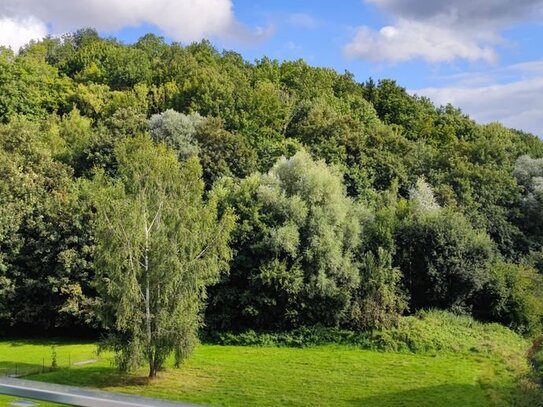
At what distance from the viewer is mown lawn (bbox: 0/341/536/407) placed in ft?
70.2

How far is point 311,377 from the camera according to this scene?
24.6m

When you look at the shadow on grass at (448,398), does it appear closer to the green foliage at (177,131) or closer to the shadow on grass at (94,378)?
the shadow on grass at (94,378)

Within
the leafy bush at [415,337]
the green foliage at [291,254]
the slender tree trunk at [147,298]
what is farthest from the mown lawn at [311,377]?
the green foliage at [291,254]

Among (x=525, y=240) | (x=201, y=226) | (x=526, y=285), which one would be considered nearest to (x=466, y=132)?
(x=525, y=240)

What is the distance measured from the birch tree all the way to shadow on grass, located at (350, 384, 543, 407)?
24.0 ft

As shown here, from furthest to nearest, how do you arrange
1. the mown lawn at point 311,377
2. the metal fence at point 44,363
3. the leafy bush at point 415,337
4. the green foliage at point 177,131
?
the green foliage at point 177,131, the leafy bush at point 415,337, the metal fence at point 44,363, the mown lawn at point 311,377

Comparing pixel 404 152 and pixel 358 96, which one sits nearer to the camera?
pixel 404 152

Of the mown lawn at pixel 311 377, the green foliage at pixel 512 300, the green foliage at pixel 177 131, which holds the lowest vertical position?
the mown lawn at pixel 311 377

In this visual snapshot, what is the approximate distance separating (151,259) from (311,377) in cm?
848

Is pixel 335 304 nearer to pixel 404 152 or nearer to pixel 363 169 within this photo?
pixel 363 169

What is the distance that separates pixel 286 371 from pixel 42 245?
1689 cm

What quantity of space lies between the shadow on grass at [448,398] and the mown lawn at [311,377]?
36 millimetres

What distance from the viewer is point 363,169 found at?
4500 cm

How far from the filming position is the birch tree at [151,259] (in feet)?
70.8
